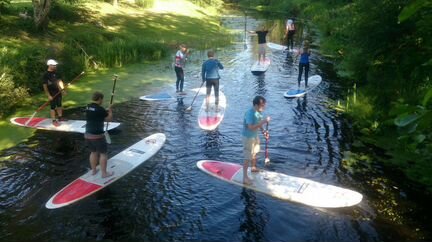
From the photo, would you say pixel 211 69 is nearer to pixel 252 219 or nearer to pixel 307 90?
pixel 307 90

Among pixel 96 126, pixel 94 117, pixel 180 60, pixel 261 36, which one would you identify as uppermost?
pixel 261 36

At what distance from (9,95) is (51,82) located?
3159 millimetres

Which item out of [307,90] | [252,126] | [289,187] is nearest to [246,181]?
[289,187]

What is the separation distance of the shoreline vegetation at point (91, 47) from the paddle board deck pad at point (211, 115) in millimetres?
4108

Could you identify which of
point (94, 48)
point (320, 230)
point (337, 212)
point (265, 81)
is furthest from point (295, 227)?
point (94, 48)

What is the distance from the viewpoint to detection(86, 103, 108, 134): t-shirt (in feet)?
27.9

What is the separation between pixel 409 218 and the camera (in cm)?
764

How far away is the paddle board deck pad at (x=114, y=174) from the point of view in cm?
845

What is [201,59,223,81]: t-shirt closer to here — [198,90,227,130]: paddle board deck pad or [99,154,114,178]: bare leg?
[198,90,227,130]: paddle board deck pad

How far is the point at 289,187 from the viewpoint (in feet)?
28.6

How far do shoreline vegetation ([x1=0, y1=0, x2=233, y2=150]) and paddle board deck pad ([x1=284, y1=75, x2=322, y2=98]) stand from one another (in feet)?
21.4

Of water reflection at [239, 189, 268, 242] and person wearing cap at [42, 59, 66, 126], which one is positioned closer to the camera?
water reflection at [239, 189, 268, 242]

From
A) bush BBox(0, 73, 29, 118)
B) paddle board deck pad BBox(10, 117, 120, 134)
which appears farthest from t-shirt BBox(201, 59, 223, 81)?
bush BBox(0, 73, 29, 118)

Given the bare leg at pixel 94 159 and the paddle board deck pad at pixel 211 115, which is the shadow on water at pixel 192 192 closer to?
the paddle board deck pad at pixel 211 115
